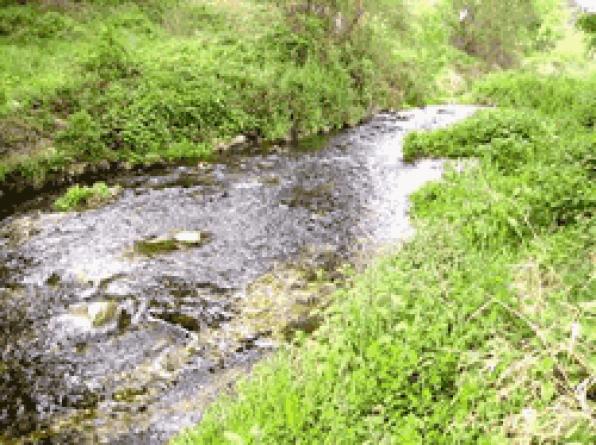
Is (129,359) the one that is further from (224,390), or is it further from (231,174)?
(231,174)

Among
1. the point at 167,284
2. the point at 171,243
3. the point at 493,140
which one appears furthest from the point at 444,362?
the point at 493,140

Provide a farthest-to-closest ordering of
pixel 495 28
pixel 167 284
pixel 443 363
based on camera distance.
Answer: pixel 495 28, pixel 167 284, pixel 443 363

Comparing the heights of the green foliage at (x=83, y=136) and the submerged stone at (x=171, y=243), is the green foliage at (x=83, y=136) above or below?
above

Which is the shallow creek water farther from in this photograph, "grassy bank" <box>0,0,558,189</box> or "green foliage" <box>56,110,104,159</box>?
"grassy bank" <box>0,0,558,189</box>

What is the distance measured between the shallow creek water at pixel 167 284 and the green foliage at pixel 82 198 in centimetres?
28

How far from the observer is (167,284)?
740 centimetres

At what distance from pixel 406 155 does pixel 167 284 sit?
8.64 metres

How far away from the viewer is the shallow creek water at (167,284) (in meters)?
5.29

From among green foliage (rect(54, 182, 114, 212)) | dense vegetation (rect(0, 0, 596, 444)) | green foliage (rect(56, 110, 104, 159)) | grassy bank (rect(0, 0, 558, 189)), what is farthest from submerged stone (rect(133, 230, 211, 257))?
green foliage (rect(56, 110, 104, 159))

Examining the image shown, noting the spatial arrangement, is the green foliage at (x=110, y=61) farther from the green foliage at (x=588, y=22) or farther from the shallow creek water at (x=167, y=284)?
the green foliage at (x=588, y=22)

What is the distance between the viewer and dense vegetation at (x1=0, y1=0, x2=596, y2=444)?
11.8 ft

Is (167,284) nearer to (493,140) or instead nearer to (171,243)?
(171,243)

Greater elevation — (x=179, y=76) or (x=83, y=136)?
(x=179, y=76)

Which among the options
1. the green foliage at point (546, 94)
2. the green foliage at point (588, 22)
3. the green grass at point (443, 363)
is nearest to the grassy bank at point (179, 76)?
the green foliage at point (546, 94)
